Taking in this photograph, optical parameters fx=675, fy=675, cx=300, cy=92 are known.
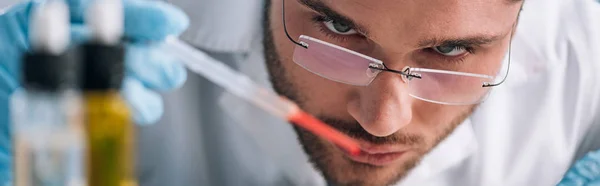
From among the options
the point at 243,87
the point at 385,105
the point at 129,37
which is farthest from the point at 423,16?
the point at 129,37

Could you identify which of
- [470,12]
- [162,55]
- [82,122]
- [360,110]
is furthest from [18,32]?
[470,12]

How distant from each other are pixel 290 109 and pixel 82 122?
18.3 inches

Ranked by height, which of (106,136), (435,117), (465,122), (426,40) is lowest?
(465,122)

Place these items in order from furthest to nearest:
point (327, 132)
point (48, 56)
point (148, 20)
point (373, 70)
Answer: point (327, 132), point (373, 70), point (148, 20), point (48, 56)

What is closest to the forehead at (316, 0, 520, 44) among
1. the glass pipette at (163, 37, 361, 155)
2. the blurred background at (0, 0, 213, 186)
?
the glass pipette at (163, 37, 361, 155)

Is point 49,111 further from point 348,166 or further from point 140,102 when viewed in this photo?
point 348,166

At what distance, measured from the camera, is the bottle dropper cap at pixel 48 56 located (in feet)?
1.72

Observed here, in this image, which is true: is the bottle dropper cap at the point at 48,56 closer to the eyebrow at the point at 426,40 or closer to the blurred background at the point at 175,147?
the eyebrow at the point at 426,40

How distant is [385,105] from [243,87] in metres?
0.21

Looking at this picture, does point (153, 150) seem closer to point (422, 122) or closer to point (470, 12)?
point (422, 122)

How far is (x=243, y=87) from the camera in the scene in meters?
0.97

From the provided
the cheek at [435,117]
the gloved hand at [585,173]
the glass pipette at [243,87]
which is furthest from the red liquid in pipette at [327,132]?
the gloved hand at [585,173]

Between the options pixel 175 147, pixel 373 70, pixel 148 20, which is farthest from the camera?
pixel 175 147

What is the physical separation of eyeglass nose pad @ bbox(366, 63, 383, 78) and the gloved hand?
43 cm
